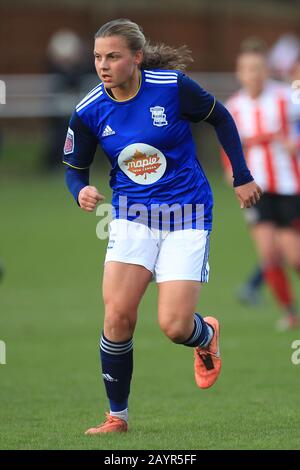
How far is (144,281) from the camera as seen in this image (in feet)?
21.2

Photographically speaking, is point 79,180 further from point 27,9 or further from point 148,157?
point 27,9

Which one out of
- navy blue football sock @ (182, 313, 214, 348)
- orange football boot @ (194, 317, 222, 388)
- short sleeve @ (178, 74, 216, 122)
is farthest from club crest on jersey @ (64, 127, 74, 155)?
orange football boot @ (194, 317, 222, 388)

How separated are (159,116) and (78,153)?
54 cm

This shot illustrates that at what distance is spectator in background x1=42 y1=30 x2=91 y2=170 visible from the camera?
77.1 ft

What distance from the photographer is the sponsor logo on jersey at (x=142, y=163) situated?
6.47 metres

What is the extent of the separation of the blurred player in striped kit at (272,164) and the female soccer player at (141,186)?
462 cm

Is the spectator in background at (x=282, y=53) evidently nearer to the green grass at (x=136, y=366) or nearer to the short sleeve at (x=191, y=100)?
the green grass at (x=136, y=366)

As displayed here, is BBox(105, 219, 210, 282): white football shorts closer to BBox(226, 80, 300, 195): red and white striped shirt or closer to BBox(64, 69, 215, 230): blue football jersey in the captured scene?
BBox(64, 69, 215, 230): blue football jersey

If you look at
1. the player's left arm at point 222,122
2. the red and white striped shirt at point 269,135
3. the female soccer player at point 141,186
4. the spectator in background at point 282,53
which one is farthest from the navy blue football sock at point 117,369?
the spectator in background at point 282,53

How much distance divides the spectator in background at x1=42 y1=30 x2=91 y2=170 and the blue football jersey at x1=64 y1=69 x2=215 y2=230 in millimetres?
16679

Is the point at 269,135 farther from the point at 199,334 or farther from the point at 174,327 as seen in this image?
the point at 174,327

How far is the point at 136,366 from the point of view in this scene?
934 cm

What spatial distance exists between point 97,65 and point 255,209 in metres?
5.18

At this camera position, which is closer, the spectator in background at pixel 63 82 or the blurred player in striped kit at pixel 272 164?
the blurred player in striped kit at pixel 272 164
